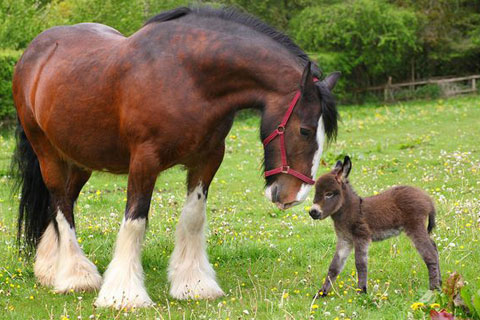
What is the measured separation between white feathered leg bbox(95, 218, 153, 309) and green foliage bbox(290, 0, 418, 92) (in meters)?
33.7

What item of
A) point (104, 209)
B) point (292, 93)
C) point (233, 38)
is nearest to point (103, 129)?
point (233, 38)

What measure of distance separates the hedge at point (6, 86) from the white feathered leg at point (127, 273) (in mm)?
17308

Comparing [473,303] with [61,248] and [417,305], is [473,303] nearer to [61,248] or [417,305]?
[417,305]

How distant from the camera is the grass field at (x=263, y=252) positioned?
573cm

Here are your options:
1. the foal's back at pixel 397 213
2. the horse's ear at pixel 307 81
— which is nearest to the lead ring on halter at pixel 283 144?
the horse's ear at pixel 307 81

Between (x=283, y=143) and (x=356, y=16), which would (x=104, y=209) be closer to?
(x=283, y=143)

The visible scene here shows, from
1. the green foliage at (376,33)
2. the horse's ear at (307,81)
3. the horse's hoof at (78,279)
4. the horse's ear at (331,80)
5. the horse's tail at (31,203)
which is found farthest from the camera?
the green foliage at (376,33)

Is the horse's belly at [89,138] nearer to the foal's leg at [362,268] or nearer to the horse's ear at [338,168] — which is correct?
the horse's ear at [338,168]

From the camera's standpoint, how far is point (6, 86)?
72.3ft

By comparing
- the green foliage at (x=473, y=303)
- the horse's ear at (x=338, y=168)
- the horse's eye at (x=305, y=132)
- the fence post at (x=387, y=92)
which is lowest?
the fence post at (x=387, y=92)

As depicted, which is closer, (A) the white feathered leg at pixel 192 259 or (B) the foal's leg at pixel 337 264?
(B) the foal's leg at pixel 337 264

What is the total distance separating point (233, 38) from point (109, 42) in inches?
57.9

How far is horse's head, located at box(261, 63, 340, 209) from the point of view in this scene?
5.52 metres

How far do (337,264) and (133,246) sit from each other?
1953mm
